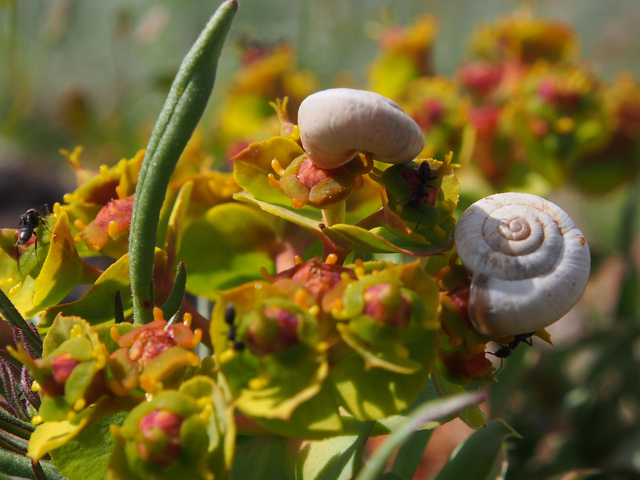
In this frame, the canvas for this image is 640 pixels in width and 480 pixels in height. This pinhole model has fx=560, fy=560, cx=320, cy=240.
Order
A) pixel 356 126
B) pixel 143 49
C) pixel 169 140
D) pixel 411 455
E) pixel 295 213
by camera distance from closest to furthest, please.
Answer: pixel 356 126 < pixel 169 140 < pixel 295 213 < pixel 411 455 < pixel 143 49

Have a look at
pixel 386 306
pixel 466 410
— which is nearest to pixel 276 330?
pixel 386 306

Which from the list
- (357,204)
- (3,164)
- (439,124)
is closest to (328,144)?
(357,204)

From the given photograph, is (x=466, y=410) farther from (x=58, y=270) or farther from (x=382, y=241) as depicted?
(x=58, y=270)

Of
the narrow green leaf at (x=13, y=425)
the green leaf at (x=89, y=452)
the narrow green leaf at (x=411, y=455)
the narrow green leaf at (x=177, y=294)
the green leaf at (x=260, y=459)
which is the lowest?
the narrow green leaf at (x=411, y=455)

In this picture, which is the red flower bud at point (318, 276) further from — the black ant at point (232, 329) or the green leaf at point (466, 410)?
the green leaf at point (466, 410)

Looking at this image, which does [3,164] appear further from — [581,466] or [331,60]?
[581,466]

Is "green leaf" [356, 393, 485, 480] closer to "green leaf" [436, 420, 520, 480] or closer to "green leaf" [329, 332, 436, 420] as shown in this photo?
"green leaf" [329, 332, 436, 420]

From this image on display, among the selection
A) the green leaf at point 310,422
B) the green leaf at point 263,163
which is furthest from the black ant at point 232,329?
the green leaf at point 263,163
